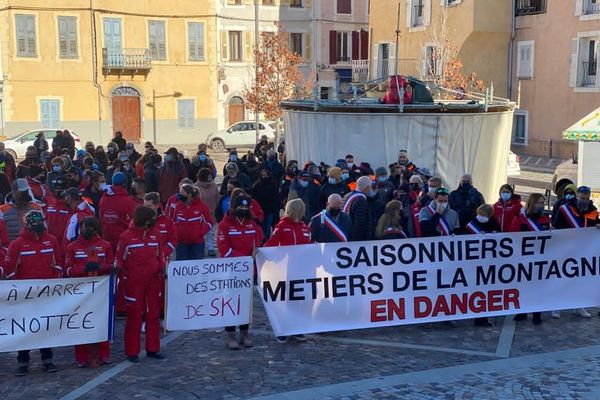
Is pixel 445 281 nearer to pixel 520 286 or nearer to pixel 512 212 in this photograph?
pixel 520 286

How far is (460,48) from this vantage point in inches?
1455

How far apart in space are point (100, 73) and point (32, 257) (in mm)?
35326

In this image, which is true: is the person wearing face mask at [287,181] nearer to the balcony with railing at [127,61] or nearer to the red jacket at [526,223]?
the red jacket at [526,223]

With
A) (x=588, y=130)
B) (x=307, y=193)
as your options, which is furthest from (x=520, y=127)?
(x=307, y=193)

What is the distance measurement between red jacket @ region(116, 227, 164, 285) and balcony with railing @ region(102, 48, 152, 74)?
114 feet

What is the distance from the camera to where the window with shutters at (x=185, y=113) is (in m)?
44.1

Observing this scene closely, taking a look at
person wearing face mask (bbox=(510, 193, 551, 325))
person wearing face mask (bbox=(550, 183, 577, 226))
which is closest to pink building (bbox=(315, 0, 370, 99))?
person wearing face mask (bbox=(550, 183, 577, 226))

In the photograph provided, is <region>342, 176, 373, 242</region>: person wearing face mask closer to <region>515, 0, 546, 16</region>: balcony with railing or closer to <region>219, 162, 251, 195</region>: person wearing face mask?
<region>219, 162, 251, 195</region>: person wearing face mask

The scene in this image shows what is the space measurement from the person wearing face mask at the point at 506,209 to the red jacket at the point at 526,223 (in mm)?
692

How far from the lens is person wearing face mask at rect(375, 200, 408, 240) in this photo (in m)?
9.80

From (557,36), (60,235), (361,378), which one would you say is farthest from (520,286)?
(557,36)

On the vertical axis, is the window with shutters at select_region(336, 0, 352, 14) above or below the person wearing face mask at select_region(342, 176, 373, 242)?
above

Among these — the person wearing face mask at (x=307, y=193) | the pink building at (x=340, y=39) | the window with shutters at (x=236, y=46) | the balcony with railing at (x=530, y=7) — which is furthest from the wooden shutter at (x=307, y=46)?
the person wearing face mask at (x=307, y=193)

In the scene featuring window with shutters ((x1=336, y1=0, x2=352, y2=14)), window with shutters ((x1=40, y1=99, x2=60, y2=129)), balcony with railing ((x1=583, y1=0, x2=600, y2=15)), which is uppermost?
window with shutters ((x1=336, y1=0, x2=352, y2=14))
